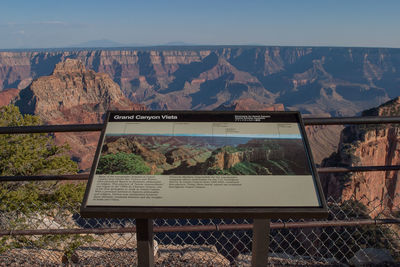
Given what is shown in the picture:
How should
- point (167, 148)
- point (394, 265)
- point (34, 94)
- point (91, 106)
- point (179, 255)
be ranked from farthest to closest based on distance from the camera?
1. point (91, 106)
2. point (34, 94)
3. point (179, 255)
4. point (394, 265)
5. point (167, 148)

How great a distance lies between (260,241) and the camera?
92.0 inches

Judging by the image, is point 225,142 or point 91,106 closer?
point 225,142

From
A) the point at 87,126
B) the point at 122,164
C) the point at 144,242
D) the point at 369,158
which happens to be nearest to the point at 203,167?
the point at 122,164

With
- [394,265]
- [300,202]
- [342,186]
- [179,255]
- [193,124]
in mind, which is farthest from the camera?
[342,186]

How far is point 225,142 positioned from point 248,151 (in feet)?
0.65

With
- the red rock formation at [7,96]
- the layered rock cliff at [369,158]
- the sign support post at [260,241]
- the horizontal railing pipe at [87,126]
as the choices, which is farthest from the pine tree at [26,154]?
the red rock formation at [7,96]

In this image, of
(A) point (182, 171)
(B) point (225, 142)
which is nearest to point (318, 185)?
(B) point (225, 142)

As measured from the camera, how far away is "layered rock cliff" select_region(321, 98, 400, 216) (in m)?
26.5

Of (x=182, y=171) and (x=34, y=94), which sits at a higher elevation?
(x=34, y=94)

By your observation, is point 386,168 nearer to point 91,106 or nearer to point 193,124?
point 193,124

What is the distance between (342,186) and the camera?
85.3 ft

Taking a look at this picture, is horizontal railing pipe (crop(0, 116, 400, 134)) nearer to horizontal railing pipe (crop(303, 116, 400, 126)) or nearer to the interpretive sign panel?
horizontal railing pipe (crop(303, 116, 400, 126))

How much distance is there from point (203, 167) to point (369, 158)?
3463 centimetres

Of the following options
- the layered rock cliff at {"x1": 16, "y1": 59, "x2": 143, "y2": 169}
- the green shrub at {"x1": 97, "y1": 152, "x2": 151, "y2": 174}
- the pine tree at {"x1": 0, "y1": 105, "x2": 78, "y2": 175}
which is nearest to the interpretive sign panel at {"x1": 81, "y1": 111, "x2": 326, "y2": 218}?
the green shrub at {"x1": 97, "y1": 152, "x2": 151, "y2": 174}
